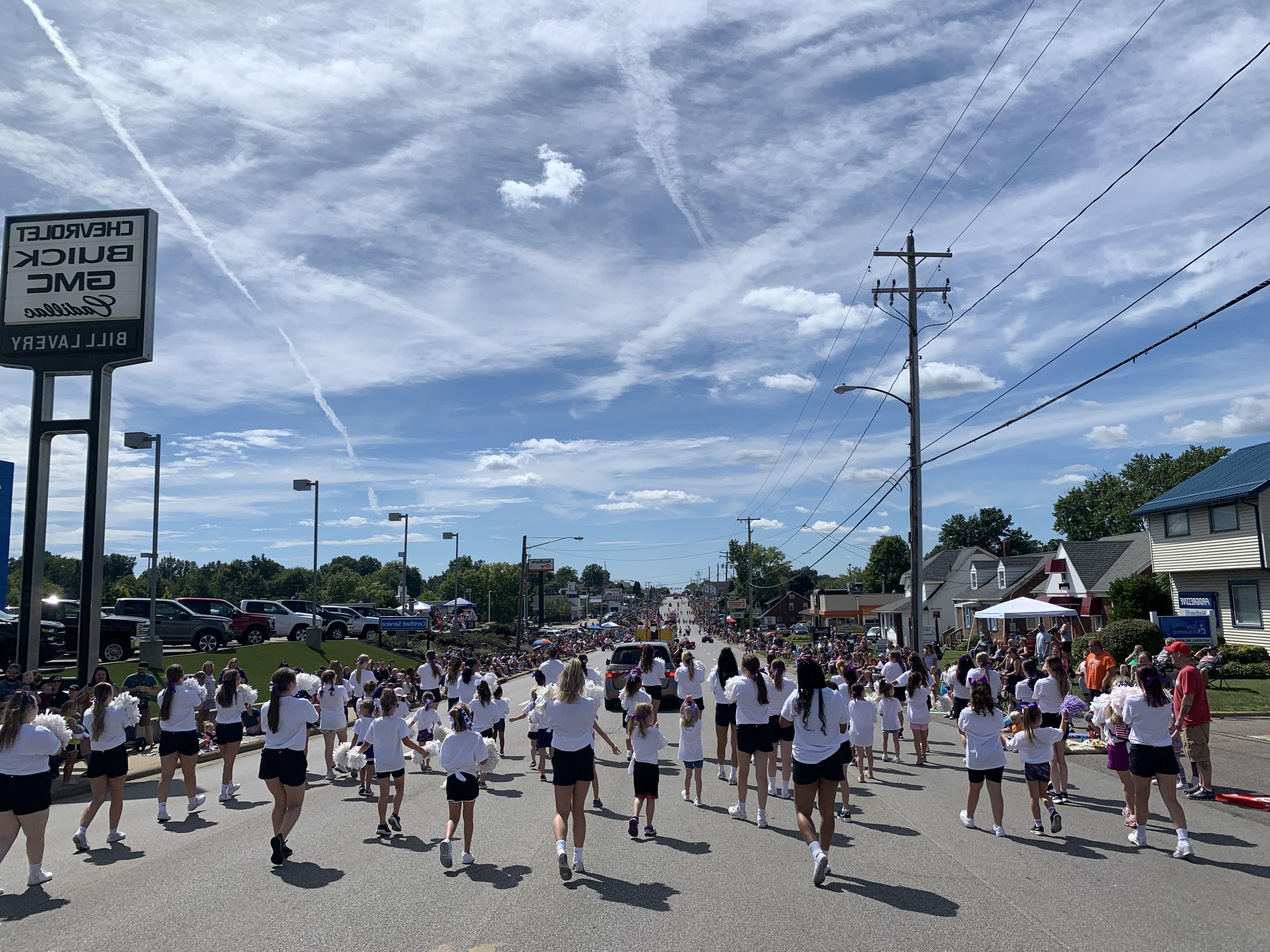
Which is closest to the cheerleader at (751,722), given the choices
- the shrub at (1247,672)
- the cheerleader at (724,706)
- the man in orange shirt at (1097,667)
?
the cheerleader at (724,706)

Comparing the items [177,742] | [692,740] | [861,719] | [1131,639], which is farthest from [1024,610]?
[177,742]

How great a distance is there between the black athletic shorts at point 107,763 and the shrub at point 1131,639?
951 inches

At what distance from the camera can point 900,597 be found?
7181 cm

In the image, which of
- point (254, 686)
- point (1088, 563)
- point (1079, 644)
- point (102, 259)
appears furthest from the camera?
point (1088, 563)

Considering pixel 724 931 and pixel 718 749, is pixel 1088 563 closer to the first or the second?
pixel 718 749

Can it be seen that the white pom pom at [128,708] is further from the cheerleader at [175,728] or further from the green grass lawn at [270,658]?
the green grass lawn at [270,658]

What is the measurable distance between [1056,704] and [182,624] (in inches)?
1079

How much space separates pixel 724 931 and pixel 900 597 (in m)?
70.3

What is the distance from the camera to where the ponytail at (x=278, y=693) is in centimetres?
782

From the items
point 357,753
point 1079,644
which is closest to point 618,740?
point 357,753

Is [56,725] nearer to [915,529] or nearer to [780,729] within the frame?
[780,729]

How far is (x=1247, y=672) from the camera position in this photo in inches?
918

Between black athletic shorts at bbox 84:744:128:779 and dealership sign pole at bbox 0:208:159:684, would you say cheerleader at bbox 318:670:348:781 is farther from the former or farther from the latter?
dealership sign pole at bbox 0:208:159:684

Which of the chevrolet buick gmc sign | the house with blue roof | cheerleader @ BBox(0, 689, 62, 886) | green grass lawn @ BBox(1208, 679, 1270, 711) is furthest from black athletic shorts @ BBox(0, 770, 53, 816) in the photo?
the house with blue roof
